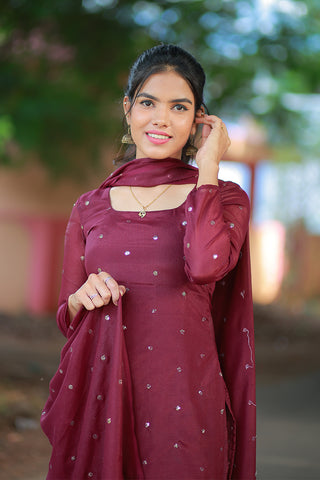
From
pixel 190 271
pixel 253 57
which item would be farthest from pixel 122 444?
pixel 253 57

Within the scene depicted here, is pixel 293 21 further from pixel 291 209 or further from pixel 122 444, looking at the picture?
pixel 291 209

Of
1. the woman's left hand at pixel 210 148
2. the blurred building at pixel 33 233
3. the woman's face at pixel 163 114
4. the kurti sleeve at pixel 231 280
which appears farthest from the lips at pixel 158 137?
the blurred building at pixel 33 233

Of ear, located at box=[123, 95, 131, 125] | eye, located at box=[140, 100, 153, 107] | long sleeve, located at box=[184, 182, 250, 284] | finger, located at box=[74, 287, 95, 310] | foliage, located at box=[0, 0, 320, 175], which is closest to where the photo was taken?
long sleeve, located at box=[184, 182, 250, 284]

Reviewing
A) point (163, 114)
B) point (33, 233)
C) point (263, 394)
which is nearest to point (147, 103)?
point (163, 114)

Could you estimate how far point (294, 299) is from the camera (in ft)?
46.4

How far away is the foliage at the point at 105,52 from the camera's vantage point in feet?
18.5

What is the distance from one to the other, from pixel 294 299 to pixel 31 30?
9.62 m

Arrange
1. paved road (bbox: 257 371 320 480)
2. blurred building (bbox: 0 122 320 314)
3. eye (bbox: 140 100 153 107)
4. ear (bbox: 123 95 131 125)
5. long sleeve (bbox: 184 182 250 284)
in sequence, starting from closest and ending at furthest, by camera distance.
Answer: long sleeve (bbox: 184 182 250 284), eye (bbox: 140 100 153 107), ear (bbox: 123 95 131 125), paved road (bbox: 257 371 320 480), blurred building (bbox: 0 122 320 314)

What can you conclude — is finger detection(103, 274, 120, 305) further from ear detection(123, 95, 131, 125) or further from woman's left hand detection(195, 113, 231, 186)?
ear detection(123, 95, 131, 125)

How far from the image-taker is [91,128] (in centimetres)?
746

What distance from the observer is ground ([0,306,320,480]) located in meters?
4.59

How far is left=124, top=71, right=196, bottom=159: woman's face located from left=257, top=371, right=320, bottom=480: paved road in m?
2.86

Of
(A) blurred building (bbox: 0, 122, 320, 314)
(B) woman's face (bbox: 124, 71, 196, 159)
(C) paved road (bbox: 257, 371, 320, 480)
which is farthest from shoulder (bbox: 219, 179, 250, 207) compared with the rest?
(A) blurred building (bbox: 0, 122, 320, 314)

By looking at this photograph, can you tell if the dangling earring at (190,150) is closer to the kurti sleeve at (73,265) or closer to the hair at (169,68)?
the hair at (169,68)
